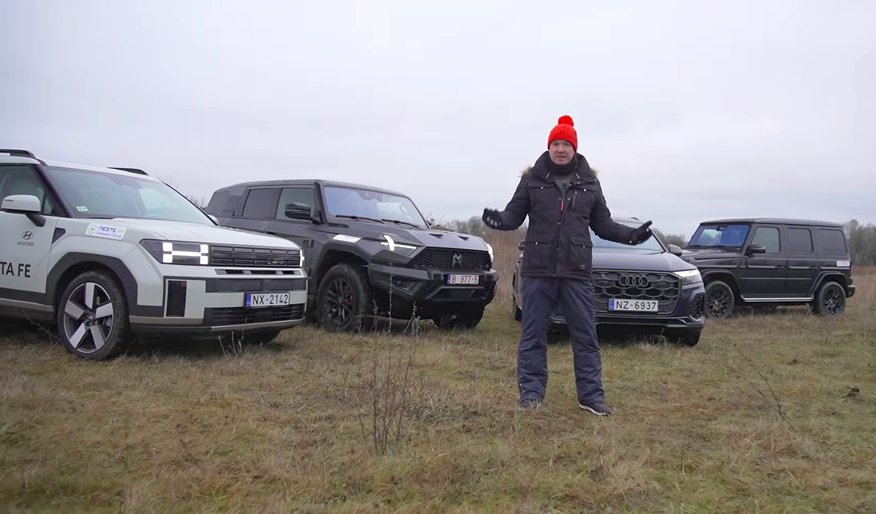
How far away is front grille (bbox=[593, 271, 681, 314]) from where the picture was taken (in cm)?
699

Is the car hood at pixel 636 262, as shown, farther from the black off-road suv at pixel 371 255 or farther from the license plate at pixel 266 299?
the license plate at pixel 266 299

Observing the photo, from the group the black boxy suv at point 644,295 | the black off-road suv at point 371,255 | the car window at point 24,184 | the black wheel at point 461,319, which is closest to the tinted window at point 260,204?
the black off-road suv at point 371,255

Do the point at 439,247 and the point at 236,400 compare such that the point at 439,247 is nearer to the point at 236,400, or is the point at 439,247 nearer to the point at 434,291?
the point at 434,291

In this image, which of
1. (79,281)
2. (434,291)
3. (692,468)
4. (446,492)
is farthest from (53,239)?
(692,468)

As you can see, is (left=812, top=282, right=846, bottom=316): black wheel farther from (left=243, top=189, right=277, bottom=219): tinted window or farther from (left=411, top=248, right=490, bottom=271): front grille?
(left=243, top=189, right=277, bottom=219): tinted window

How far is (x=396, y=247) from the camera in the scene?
7094 mm

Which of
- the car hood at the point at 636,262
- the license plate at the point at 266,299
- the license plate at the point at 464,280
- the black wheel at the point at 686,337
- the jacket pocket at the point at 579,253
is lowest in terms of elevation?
the black wheel at the point at 686,337

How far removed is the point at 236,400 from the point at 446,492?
1.96 metres

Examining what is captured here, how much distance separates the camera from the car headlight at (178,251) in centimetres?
518

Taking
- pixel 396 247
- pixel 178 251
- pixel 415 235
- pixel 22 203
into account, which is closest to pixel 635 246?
pixel 415 235

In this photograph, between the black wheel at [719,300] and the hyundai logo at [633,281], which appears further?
the black wheel at [719,300]

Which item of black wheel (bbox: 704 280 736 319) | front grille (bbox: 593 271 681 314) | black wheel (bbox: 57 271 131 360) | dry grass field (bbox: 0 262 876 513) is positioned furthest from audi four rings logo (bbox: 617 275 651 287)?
black wheel (bbox: 57 271 131 360)

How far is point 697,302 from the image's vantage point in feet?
23.6

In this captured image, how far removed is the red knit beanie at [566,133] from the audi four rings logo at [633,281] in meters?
3.00
